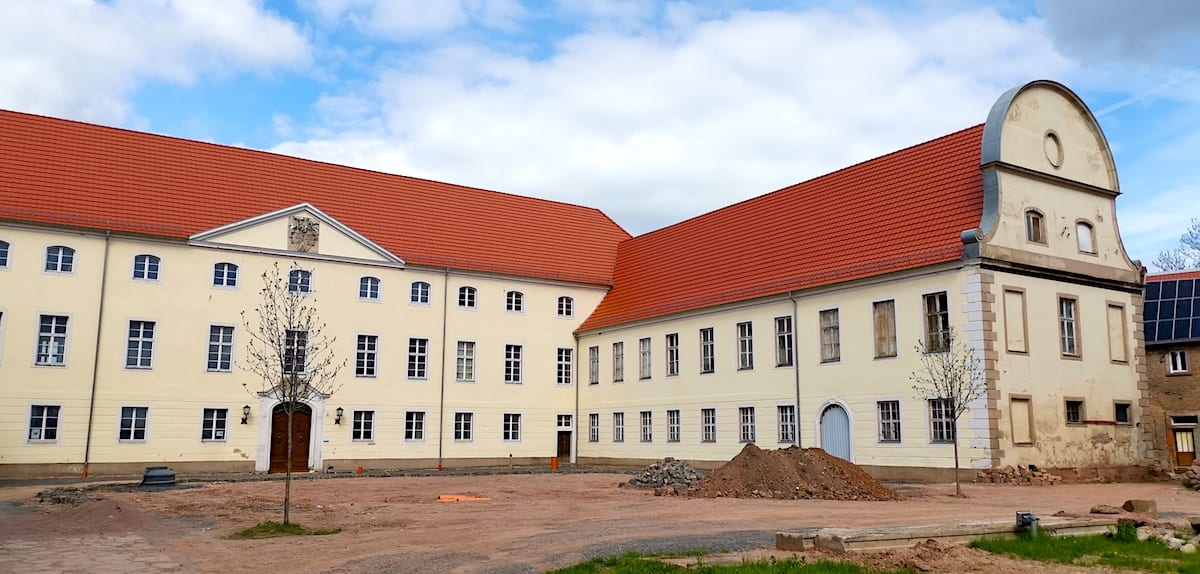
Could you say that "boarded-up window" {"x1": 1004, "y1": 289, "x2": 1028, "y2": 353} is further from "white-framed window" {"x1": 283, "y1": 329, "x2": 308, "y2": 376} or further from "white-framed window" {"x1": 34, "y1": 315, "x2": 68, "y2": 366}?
"white-framed window" {"x1": 34, "y1": 315, "x2": 68, "y2": 366}

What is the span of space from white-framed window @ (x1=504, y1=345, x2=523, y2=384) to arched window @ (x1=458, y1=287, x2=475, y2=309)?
231cm

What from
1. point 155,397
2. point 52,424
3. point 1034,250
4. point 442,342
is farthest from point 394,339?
point 1034,250

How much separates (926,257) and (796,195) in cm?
893

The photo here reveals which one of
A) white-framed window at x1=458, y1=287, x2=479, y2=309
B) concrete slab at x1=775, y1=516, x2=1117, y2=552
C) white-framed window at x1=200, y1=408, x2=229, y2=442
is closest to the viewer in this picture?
concrete slab at x1=775, y1=516, x2=1117, y2=552

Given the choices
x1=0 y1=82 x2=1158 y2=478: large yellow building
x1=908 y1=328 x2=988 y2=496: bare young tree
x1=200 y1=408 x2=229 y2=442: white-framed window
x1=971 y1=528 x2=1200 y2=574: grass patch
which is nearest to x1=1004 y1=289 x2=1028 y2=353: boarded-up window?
x1=0 y1=82 x2=1158 y2=478: large yellow building

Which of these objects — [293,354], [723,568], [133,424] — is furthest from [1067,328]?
[133,424]

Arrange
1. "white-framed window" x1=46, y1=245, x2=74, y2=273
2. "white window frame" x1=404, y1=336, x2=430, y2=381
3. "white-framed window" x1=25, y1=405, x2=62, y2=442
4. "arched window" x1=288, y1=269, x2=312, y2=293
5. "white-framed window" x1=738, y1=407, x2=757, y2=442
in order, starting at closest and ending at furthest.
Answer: "white-framed window" x1=25, y1=405, x2=62, y2=442, "white-framed window" x1=46, y1=245, x2=74, y2=273, "white-framed window" x1=738, y1=407, x2=757, y2=442, "arched window" x1=288, y1=269, x2=312, y2=293, "white window frame" x1=404, y1=336, x2=430, y2=381

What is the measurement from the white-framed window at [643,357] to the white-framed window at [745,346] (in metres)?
5.43

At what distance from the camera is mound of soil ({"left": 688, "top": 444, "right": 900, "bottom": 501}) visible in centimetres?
2192

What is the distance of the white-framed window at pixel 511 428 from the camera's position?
40.0 m

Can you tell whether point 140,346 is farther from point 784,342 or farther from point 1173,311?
point 1173,311

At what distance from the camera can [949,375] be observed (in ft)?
83.9

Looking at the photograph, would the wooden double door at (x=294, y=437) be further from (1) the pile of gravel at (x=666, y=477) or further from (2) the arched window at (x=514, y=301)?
(1) the pile of gravel at (x=666, y=477)

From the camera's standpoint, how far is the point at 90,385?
31719mm
